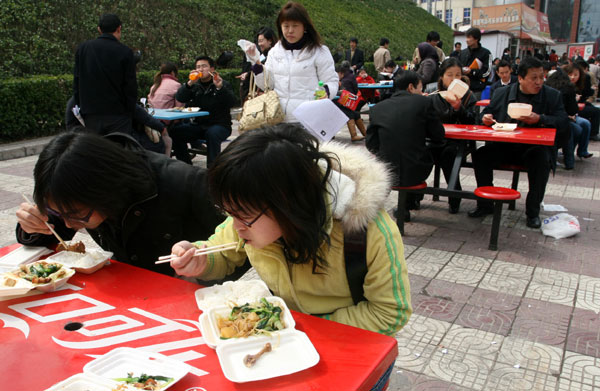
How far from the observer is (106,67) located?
15.3ft

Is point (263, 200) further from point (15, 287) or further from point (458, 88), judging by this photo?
point (458, 88)

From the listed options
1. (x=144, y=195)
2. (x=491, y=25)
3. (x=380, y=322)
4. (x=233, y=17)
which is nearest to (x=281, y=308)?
(x=380, y=322)

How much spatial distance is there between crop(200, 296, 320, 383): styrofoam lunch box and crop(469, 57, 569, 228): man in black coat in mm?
3847

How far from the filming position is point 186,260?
1.49m

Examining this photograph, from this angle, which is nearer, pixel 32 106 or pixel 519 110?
pixel 519 110

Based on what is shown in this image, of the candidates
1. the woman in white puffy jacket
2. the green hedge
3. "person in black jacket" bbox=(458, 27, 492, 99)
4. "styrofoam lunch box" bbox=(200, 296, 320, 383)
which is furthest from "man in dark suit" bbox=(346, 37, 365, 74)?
"styrofoam lunch box" bbox=(200, 296, 320, 383)

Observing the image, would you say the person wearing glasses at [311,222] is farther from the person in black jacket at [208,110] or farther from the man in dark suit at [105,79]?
the person in black jacket at [208,110]

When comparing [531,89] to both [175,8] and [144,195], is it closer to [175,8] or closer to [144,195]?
[144,195]

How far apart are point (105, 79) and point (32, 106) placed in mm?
4576

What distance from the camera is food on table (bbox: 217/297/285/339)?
1.23 metres

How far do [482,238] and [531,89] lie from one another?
162cm

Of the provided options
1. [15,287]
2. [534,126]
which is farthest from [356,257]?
[534,126]

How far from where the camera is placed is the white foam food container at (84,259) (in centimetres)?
163

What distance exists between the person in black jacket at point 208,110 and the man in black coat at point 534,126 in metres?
3.24
